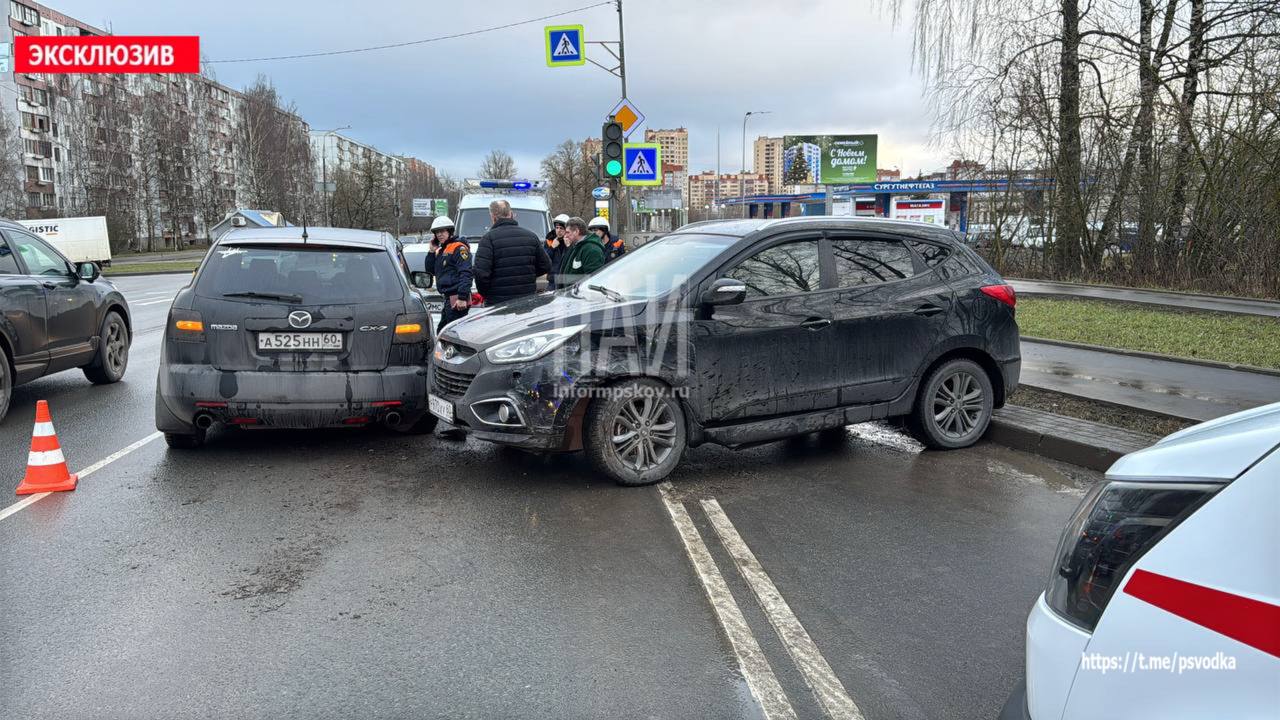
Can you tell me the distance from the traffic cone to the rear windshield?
1.32 metres

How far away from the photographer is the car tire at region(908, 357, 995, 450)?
698 cm

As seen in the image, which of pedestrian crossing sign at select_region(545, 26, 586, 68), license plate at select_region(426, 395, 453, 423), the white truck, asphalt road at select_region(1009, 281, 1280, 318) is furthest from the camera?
the white truck

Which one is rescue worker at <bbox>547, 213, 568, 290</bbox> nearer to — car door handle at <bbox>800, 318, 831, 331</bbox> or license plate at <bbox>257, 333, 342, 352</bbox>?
license plate at <bbox>257, 333, 342, 352</bbox>

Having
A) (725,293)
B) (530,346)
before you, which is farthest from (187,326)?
(725,293)

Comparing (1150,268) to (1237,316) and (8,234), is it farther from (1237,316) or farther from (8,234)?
(8,234)

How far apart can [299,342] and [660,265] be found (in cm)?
261

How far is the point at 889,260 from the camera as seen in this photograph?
6906 millimetres

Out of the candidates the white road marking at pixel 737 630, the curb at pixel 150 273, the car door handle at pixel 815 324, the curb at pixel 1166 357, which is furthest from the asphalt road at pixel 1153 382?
the curb at pixel 150 273

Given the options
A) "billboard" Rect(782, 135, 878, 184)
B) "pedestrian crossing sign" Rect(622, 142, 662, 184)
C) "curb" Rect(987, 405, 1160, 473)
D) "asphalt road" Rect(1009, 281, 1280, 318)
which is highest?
"billboard" Rect(782, 135, 878, 184)

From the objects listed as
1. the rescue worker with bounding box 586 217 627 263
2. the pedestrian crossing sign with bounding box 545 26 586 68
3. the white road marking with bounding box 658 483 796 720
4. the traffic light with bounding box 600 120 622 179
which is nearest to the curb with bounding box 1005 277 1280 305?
the traffic light with bounding box 600 120 622 179

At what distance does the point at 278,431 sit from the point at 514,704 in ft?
16.9

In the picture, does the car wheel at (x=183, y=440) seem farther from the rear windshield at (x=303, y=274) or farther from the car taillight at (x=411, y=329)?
the car taillight at (x=411, y=329)

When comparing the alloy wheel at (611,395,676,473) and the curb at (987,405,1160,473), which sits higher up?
the alloy wheel at (611,395,676,473)

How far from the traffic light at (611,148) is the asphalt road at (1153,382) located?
6980mm
